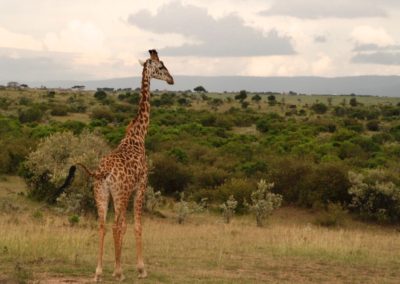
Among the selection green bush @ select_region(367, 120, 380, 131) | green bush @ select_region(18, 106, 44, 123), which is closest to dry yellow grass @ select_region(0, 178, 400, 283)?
green bush @ select_region(18, 106, 44, 123)

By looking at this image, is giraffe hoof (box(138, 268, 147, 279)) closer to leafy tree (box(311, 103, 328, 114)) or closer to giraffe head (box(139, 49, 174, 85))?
giraffe head (box(139, 49, 174, 85))

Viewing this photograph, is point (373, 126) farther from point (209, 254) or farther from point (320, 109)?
point (209, 254)

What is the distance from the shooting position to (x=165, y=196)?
80.9 feet

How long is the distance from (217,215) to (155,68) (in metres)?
10.9

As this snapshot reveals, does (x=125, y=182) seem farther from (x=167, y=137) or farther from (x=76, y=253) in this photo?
(x=167, y=137)

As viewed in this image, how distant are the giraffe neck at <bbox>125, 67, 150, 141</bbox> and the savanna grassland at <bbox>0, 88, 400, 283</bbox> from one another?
2221mm

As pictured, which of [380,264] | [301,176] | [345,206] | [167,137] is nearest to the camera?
[380,264]

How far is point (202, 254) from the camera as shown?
12.4 metres

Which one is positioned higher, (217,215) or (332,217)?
(332,217)

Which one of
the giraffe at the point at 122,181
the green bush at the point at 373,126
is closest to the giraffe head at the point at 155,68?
the giraffe at the point at 122,181

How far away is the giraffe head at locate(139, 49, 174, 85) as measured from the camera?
10.9 m

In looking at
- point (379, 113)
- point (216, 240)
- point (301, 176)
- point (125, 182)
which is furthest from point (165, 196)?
point (379, 113)

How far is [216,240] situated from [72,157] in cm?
728

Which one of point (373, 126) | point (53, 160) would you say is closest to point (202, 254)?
point (53, 160)
